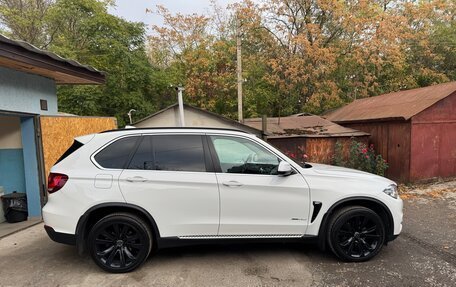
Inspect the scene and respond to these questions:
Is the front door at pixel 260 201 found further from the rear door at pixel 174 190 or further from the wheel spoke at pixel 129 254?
the wheel spoke at pixel 129 254

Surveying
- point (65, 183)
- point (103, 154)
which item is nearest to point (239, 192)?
point (103, 154)

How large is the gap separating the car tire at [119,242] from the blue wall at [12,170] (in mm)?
4433

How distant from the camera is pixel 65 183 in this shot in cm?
378

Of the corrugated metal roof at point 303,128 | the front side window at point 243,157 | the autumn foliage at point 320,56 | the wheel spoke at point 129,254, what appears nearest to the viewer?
the wheel spoke at point 129,254

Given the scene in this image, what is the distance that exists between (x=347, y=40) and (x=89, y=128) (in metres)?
16.1

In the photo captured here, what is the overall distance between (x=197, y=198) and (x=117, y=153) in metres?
1.19

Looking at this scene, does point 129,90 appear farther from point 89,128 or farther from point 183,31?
point 89,128

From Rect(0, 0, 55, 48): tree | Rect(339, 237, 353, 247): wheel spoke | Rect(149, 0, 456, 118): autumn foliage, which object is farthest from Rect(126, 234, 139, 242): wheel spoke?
Rect(0, 0, 55, 48): tree

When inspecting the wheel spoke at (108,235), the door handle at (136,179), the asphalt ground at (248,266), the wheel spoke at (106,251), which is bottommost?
the asphalt ground at (248,266)

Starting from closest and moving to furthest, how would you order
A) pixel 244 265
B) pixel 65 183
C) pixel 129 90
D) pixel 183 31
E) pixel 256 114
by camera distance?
pixel 65 183 → pixel 244 265 → pixel 129 90 → pixel 256 114 → pixel 183 31

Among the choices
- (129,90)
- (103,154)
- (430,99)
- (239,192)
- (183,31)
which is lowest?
(239,192)

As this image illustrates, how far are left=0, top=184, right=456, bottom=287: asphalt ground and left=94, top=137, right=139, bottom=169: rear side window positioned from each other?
4.55 ft

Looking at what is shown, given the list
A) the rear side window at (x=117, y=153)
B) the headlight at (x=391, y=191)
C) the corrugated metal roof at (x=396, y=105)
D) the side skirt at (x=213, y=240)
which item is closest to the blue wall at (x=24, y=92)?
the rear side window at (x=117, y=153)

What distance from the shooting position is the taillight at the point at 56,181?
379 cm
